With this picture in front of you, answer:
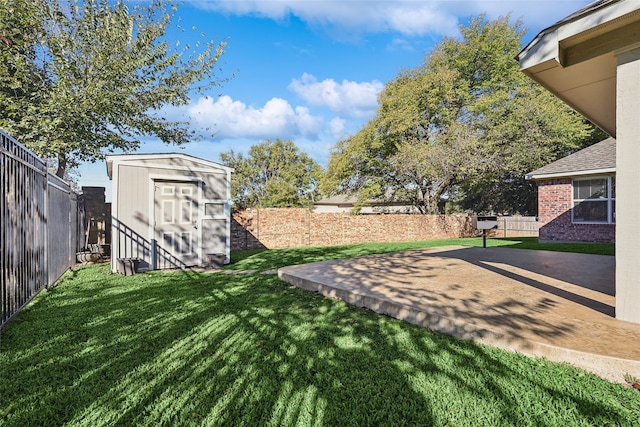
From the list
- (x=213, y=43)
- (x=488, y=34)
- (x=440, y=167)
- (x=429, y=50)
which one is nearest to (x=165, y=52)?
(x=213, y=43)

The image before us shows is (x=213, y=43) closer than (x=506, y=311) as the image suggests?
No

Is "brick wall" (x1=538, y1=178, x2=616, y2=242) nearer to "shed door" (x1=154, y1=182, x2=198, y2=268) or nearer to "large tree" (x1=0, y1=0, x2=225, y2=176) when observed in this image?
"shed door" (x1=154, y1=182, x2=198, y2=268)

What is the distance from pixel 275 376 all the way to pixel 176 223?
20.7ft

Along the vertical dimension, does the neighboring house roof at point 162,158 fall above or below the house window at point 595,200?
above

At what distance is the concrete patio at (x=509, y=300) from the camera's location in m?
2.33

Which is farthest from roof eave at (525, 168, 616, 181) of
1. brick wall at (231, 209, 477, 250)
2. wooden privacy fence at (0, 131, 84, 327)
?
wooden privacy fence at (0, 131, 84, 327)

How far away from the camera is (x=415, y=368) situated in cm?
229

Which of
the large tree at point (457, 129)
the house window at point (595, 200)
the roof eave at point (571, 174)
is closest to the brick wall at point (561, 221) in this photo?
the house window at point (595, 200)

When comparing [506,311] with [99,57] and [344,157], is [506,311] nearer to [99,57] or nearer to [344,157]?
[99,57]

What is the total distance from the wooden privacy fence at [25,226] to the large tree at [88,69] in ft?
14.0

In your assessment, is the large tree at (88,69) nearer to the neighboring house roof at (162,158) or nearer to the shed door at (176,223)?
the neighboring house roof at (162,158)

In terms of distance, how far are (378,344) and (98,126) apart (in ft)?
42.1

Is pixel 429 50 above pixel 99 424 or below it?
above

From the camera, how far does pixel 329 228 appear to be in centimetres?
1420
